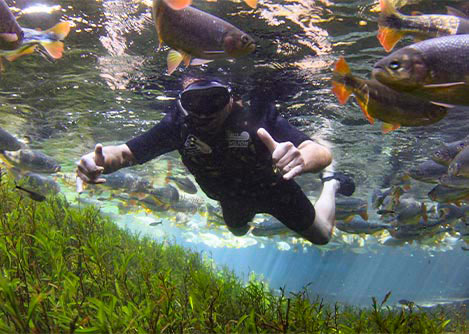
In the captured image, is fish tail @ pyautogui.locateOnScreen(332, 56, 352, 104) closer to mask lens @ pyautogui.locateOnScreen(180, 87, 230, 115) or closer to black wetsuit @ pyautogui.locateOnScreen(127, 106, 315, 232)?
black wetsuit @ pyautogui.locateOnScreen(127, 106, 315, 232)

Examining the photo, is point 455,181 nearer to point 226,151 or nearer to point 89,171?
point 226,151

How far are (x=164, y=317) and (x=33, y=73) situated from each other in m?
10.0

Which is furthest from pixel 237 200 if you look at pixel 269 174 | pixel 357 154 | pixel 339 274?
pixel 339 274

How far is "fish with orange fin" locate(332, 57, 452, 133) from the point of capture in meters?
2.67

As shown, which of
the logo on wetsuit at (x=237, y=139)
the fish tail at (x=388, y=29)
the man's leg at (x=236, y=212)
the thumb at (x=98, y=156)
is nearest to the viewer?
the fish tail at (x=388, y=29)

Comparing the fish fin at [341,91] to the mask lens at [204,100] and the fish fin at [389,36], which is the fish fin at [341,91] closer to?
the fish fin at [389,36]

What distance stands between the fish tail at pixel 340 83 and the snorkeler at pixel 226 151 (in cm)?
145

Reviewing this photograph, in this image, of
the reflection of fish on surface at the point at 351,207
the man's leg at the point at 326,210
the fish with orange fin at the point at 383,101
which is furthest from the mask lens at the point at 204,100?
the reflection of fish on surface at the point at 351,207

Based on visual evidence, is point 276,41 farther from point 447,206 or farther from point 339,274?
point 339,274

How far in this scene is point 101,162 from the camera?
4.83 meters

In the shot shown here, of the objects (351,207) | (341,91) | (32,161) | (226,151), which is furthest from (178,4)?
(351,207)

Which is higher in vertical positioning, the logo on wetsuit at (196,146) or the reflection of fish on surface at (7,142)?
the logo on wetsuit at (196,146)

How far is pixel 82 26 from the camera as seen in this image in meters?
7.79

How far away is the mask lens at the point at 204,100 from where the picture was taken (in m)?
5.18
